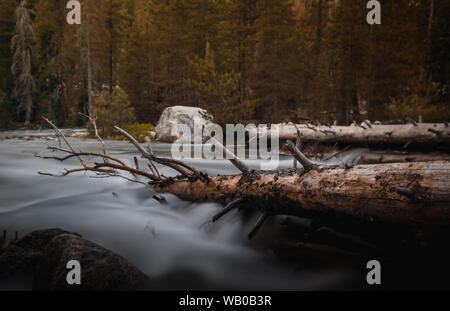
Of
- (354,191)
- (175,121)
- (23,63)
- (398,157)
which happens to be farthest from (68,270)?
(23,63)

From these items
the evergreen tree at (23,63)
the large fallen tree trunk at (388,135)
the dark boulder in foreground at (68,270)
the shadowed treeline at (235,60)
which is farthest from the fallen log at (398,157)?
the evergreen tree at (23,63)

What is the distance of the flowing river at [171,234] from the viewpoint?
2.26 m

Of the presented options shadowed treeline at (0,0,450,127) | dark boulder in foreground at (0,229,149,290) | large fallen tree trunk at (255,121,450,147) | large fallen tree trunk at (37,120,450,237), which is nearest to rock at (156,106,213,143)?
shadowed treeline at (0,0,450,127)

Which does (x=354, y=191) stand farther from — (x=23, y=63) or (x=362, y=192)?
(x=23, y=63)

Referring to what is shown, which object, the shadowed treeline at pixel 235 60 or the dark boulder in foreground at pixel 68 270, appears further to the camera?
the shadowed treeline at pixel 235 60

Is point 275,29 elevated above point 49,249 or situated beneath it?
elevated above

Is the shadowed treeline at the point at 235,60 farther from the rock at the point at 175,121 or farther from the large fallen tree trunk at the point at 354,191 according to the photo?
the large fallen tree trunk at the point at 354,191

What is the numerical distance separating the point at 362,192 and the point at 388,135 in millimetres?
5573

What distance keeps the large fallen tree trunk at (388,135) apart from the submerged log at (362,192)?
3247mm

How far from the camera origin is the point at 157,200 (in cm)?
381

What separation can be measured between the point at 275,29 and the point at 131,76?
44.9 feet
